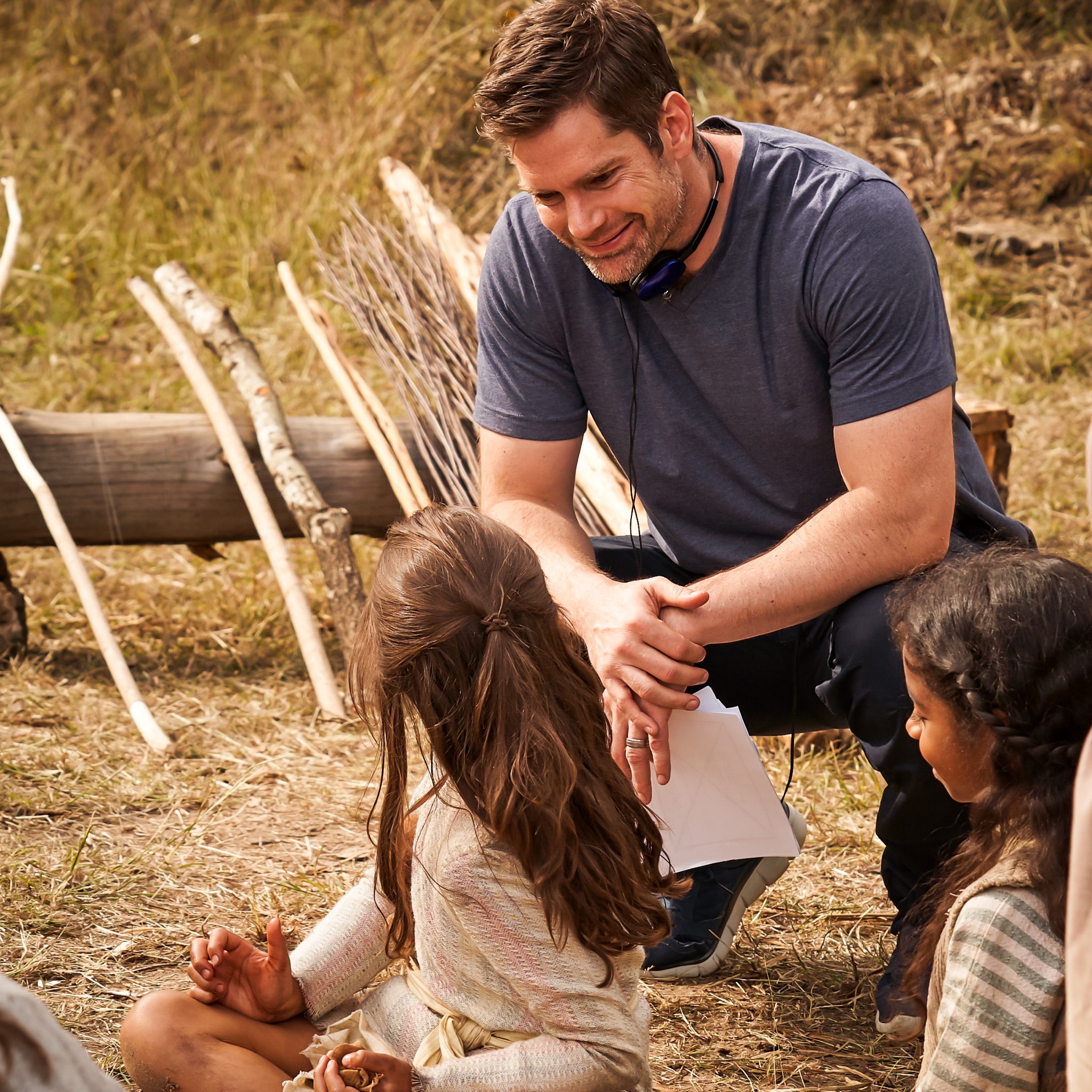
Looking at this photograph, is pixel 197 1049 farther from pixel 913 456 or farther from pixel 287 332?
pixel 287 332

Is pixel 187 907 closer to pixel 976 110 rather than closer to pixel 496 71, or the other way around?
pixel 496 71

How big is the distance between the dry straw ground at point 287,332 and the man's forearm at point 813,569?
0.70 meters

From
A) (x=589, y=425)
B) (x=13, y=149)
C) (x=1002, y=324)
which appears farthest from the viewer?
(x=13, y=149)

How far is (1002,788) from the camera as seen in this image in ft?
4.66

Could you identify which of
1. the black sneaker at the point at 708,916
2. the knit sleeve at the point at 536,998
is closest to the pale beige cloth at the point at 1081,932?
the knit sleeve at the point at 536,998

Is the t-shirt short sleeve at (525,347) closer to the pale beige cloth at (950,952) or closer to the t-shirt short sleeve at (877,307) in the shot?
the t-shirt short sleeve at (877,307)

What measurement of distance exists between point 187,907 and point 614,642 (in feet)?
3.80

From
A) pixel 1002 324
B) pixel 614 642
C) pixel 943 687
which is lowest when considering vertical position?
pixel 1002 324

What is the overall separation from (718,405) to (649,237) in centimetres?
33

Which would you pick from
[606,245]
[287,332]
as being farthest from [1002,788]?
[287,332]

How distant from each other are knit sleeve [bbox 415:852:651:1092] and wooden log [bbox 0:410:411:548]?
2.50m

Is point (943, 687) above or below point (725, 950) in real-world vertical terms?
above

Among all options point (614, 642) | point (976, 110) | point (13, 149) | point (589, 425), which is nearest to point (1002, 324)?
point (976, 110)

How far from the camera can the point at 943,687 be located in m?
1.45
